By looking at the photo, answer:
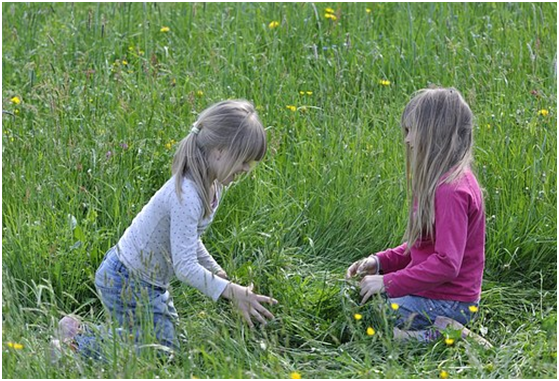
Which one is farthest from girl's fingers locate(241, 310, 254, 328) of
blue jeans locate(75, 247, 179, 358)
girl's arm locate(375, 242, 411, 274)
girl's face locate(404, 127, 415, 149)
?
girl's face locate(404, 127, 415, 149)

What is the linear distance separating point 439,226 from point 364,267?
42 cm

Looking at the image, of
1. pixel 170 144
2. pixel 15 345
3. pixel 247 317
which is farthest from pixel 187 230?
pixel 170 144

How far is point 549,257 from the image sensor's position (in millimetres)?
3977

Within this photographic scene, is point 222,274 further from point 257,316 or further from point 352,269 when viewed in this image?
point 352,269

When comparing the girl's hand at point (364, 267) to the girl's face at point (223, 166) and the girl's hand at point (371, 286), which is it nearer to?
the girl's hand at point (371, 286)

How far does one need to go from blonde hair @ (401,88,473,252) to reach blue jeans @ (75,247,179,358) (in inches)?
36.2

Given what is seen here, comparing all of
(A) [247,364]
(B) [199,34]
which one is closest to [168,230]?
(A) [247,364]

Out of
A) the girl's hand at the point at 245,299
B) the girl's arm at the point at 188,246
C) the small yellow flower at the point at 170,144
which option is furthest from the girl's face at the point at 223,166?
the small yellow flower at the point at 170,144

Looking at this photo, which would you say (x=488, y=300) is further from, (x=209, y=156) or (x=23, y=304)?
(x=23, y=304)

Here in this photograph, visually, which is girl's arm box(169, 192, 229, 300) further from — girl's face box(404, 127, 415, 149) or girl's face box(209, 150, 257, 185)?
girl's face box(404, 127, 415, 149)

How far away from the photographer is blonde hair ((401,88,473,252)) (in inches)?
133

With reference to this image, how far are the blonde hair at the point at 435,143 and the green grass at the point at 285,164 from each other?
427 mm

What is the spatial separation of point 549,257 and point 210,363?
158 centimetres

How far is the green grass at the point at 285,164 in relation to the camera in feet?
10.8
